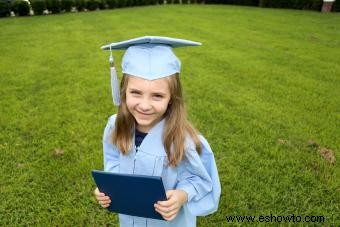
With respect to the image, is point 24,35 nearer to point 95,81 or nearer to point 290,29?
point 95,81

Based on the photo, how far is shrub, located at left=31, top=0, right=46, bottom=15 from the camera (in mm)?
15617

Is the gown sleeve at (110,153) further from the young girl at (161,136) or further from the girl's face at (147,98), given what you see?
the girl's face at (147,98)

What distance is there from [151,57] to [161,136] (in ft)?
1.30

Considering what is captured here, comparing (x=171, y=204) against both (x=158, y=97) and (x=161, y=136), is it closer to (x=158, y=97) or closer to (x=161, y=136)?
(x=161, y=136)

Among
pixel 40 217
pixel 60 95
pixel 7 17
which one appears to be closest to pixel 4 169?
pixel 40 217

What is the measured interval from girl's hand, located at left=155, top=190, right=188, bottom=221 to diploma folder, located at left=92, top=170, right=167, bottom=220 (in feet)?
0.12

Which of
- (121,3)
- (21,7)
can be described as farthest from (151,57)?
(121,3)

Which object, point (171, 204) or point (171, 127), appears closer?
point (171, 204)

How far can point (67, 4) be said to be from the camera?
16578 mm

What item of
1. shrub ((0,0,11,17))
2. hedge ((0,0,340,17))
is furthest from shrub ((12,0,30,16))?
shrub ((0,0,11,17))

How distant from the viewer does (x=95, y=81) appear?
5887mm

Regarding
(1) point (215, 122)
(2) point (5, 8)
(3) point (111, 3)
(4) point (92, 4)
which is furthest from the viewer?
(3) point (111, 3)

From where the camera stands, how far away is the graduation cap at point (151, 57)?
173 cm

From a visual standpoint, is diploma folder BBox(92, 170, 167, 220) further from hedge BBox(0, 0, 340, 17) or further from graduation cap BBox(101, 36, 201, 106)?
hedge BBox(0, 0, 340, 17)
